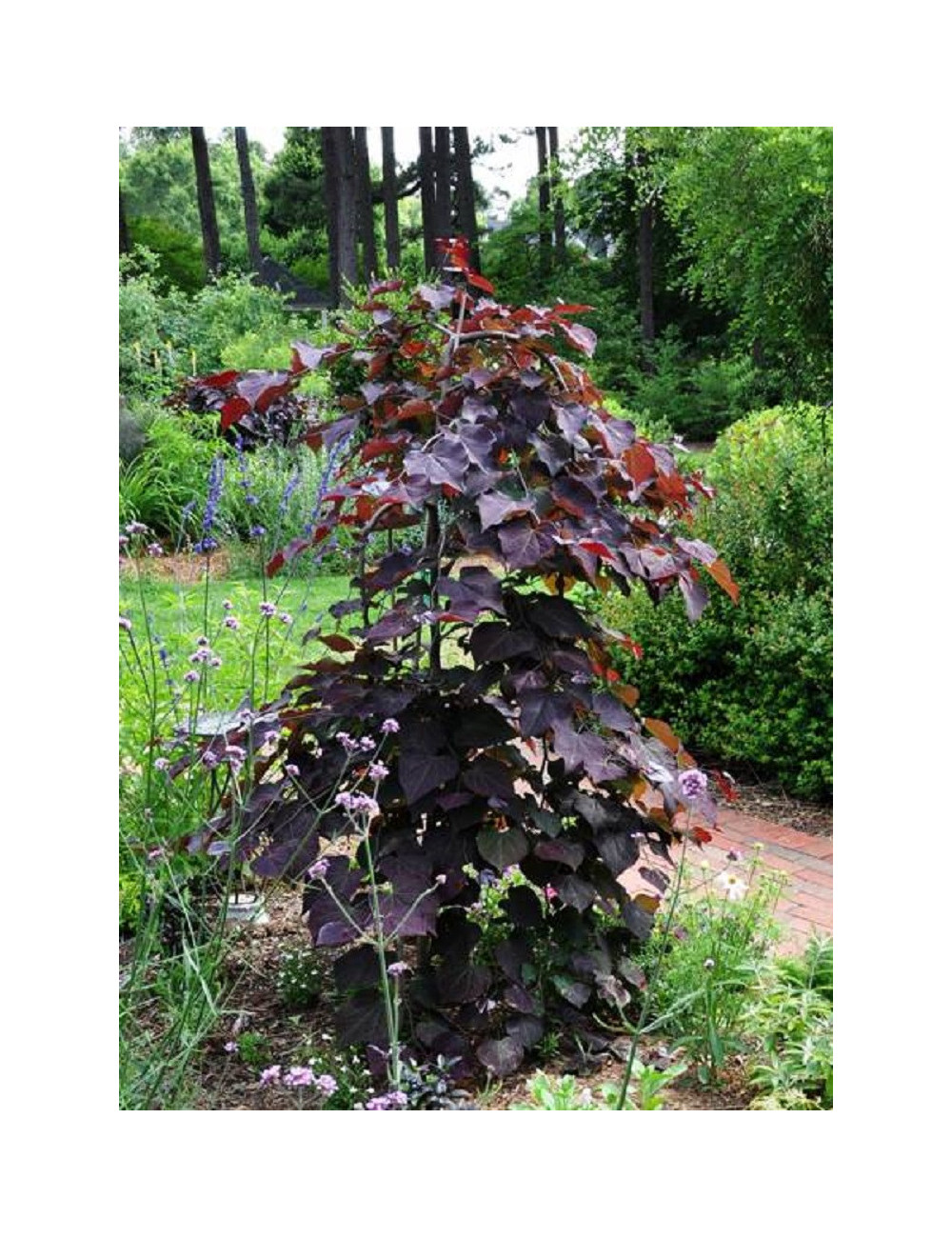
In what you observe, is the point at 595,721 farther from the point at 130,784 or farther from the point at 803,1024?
the point at 130,784

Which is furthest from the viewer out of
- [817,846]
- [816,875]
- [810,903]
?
[817,846]

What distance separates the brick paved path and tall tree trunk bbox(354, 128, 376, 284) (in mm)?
16297

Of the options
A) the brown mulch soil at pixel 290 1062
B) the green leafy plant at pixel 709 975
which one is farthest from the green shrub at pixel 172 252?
the green leafy plant at pixel 709 975

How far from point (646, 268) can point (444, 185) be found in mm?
3445

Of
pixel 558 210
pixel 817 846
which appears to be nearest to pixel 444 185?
pixel 558 210

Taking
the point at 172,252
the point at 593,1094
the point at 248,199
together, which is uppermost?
the point at 248,199

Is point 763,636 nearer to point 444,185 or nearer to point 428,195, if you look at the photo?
point 444,185

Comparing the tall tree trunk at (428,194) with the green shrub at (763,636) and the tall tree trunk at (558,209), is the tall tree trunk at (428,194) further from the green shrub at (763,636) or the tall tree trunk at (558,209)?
the green shrub at (763,636)

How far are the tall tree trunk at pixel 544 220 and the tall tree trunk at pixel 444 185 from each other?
1548 millimetres

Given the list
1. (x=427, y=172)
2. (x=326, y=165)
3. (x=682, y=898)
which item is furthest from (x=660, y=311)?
(x=682, y=898)

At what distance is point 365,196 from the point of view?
68.4ft

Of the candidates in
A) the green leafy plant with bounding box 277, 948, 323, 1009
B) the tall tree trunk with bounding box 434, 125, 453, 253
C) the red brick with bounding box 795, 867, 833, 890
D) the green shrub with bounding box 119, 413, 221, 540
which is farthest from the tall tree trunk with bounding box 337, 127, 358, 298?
the green leafy plant with bounding box 277, 948, 323, 1009

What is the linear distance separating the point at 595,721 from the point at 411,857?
43 cm

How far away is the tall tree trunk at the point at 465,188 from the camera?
19.2 meters
